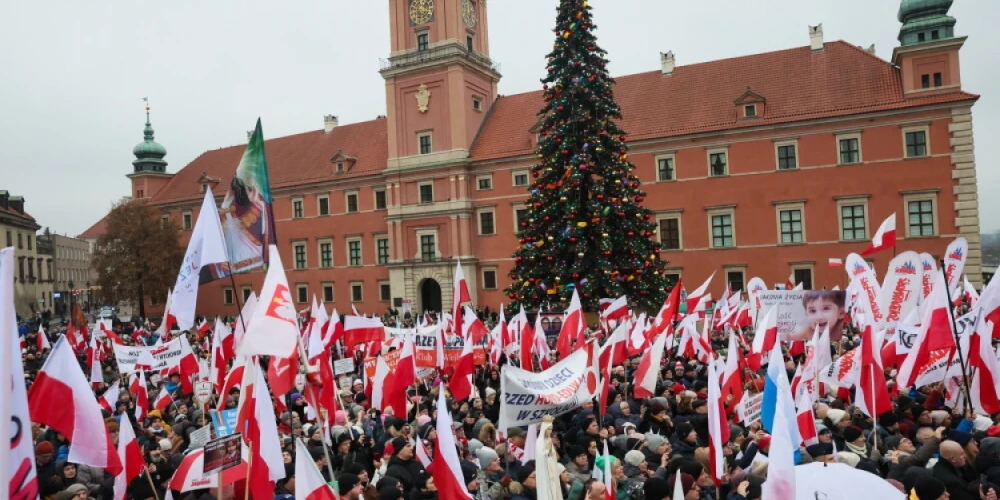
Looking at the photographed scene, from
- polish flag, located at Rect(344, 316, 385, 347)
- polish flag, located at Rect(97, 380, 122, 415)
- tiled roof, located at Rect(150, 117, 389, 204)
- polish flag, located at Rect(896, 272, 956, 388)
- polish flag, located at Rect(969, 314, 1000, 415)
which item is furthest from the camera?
tiled roof, located at Rect(150, 117, 389, 204)

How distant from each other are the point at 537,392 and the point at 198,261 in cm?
477

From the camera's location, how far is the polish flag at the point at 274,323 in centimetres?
726

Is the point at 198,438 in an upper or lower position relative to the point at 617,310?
lower

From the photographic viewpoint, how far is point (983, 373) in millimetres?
8906

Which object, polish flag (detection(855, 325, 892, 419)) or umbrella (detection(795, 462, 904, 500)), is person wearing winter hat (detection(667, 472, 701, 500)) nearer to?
umbrella (detection(795, 462, 904, 500))

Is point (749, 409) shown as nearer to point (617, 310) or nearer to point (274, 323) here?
point (274, 323)

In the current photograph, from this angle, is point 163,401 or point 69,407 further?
point 163,401

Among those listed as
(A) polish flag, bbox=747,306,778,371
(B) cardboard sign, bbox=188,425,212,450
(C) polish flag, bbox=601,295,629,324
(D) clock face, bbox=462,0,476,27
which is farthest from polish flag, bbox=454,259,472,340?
(D) clock face, bbox=462,0,476,27

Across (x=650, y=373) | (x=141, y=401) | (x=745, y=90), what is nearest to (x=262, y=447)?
(x=650, y=373)

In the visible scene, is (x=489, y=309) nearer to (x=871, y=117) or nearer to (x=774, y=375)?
(x=871, y=117)

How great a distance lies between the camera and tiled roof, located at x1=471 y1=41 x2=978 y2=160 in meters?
36.2

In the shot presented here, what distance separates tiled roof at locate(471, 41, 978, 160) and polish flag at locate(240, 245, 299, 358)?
112ft

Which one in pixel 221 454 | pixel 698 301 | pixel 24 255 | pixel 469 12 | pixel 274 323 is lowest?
pixel 221 454

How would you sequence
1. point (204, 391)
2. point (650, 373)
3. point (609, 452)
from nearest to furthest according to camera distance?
point (609, 452) → point (650, 373) → point (204, 391)
